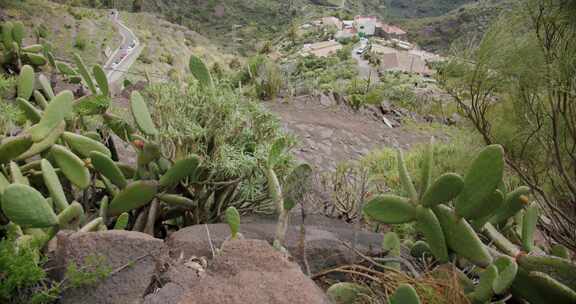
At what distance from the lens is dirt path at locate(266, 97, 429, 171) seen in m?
6.93

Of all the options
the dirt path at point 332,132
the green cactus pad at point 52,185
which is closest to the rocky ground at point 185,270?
the green cactus pad at point 52,185

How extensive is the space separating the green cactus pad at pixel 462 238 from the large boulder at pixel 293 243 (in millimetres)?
519

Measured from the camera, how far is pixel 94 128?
399cm

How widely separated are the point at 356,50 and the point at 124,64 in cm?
2425

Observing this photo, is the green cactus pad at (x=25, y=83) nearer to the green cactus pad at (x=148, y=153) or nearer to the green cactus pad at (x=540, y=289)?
A: the green cactus pad at (x=148, y=153)

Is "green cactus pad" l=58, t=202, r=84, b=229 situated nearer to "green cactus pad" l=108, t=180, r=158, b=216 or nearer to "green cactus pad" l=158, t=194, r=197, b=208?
"green cactus pad" l=108, t=180, r=158, b=216

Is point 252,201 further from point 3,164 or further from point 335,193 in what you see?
point 3,164

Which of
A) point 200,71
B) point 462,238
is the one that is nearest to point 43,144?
point 200,71

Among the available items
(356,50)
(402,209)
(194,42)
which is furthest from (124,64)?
(402,209)

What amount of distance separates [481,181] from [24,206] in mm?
2107

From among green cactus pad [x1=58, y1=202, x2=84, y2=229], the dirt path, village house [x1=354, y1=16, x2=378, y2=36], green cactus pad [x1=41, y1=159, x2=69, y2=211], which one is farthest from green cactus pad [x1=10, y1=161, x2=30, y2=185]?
village house [x1=354, y1=16, x2=378, y2=36]

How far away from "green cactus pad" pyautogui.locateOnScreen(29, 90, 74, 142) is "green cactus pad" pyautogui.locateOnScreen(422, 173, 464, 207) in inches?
83.0

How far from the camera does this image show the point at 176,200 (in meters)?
2.98

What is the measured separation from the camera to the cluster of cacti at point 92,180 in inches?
95.0
